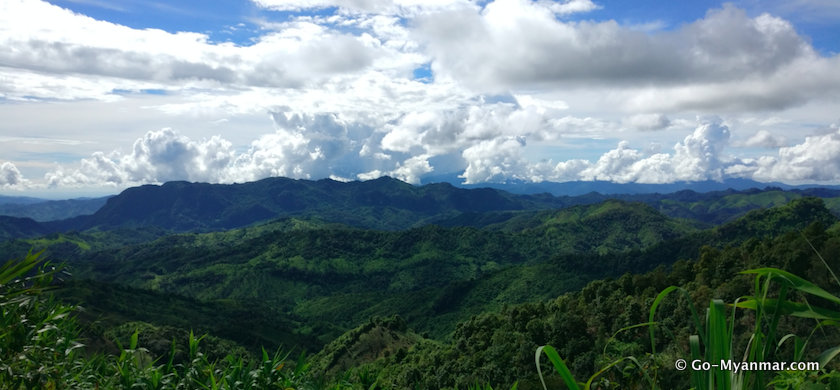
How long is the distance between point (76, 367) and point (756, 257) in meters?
92.2

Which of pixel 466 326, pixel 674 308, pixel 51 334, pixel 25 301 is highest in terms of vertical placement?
pixel 25 301

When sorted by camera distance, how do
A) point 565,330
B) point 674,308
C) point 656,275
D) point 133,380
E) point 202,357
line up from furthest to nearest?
point 656,275, point 565,330, point 674,308, point 202,357, point 133,380

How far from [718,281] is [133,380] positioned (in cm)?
8406

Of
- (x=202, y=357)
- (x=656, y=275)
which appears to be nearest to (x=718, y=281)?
(x=656, y=275)

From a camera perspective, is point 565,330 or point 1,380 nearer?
point 1,380

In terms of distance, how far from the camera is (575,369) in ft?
178

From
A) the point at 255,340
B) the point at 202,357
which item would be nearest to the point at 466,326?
the point at 202,357

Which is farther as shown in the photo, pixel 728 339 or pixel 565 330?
pixel 565 330

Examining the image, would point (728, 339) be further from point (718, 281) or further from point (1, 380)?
point (718, 281)

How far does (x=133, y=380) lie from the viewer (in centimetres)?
980

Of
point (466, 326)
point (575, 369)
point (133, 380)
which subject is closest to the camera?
point (133, 380)

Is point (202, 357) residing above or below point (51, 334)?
below

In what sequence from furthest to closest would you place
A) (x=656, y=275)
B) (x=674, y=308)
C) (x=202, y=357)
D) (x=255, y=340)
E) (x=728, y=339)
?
1. (x=255, y=340)
2. (x=656, y=275)
3. (x=674, y=308)
4. (x=202, y=357)
5. (x=728, y=339)

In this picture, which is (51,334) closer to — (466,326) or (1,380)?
(1,380)
